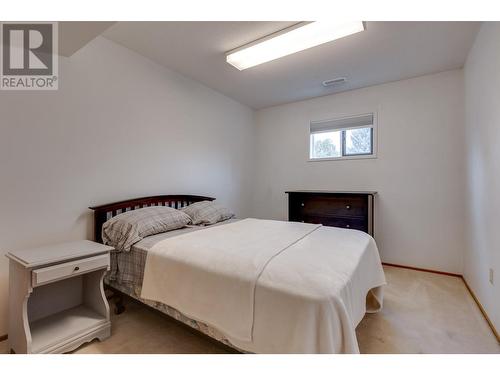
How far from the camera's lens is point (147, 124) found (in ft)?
8.97

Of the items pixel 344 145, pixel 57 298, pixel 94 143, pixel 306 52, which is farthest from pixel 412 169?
pixel 57 298

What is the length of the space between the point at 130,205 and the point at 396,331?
2.61 m

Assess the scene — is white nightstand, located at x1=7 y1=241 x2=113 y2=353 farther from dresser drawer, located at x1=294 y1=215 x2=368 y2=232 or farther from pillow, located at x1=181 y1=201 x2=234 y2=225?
dresser drawer, located at x1=294 y1=215 x2=368 y2=232

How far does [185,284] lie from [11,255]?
116 cm

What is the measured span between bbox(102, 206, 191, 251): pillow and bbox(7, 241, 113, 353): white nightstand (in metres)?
0.19

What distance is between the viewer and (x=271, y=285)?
4.05 feet

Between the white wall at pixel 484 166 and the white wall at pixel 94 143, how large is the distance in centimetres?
306

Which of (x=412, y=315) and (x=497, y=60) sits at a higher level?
(x=497, y=60)

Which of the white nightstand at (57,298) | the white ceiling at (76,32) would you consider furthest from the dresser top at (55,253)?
the white ceiling at (76,32)

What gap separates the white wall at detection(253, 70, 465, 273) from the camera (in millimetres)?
2998

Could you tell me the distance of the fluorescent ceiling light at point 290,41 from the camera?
2.07 m
